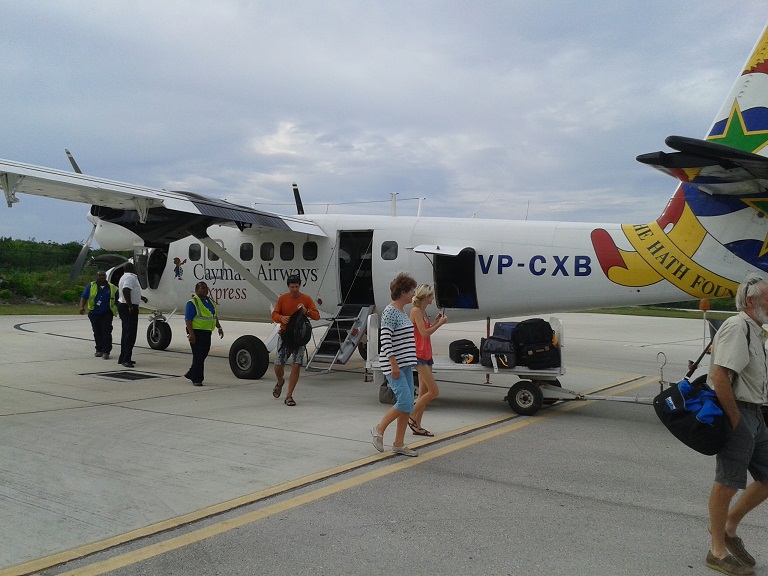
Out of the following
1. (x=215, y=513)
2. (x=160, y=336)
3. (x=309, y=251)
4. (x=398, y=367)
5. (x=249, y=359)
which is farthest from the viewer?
(x=160, y=336)

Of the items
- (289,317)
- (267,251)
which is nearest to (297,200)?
(267,251)

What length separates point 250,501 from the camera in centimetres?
516

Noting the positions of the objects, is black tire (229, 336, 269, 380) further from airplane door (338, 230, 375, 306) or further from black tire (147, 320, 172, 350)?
black tire (147, 320, 172, 350)

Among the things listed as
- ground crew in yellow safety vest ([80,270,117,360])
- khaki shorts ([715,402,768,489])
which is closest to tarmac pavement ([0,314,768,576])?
khaki shorts ([715,402,768,489])

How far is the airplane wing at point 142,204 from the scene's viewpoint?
29.8ft

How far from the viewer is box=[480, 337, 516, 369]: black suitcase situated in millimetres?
8836

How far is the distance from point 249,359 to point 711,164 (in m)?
8.30

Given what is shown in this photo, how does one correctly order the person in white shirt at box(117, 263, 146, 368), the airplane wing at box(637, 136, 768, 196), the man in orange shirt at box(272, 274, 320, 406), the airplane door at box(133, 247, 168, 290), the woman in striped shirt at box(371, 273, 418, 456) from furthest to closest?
the airplane door at box(133, 247, 168, 290) < the person in white shirt at box(117, 263, 146, 368) < the man in orange shirt at box(272, 274, 320, 406) < the airplane wing at box(637, 136, 768, 196) < the woman in striped shirt at box(371, 273, 418, 456)

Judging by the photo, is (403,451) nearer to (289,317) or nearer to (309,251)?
(289,317)

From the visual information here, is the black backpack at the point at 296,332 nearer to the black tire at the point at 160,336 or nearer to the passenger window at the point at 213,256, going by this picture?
the passenger window at the point at 213,256

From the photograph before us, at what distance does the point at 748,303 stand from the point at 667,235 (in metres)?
5.98

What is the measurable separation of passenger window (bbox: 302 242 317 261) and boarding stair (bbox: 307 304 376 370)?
1246mm

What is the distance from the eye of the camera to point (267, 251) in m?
13.7

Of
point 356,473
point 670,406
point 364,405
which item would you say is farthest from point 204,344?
point 670,406
